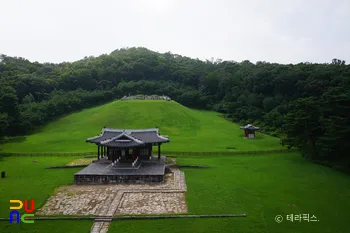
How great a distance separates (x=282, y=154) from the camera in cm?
3259

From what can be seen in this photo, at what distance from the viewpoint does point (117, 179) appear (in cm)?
2175

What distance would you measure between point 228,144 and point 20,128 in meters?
32.5

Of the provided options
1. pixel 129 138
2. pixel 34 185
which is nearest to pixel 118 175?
pixel 129 138

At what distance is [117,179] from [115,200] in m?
4.37

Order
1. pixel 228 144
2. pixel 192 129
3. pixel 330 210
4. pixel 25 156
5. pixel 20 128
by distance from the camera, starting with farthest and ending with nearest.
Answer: pixel 192 129
pixel 20 128
pixel 228 144
pixel 25 156
pixel 330 210

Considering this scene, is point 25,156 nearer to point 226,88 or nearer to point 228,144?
point 228,144

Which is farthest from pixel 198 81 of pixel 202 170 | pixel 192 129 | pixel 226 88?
pixel 202 170

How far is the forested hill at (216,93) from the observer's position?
29047 mm

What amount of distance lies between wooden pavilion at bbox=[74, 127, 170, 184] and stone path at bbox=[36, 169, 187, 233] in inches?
33.0

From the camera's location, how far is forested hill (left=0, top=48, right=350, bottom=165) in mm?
29047

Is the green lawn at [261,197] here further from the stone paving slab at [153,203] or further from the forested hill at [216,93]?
the forested hill at [216,93]

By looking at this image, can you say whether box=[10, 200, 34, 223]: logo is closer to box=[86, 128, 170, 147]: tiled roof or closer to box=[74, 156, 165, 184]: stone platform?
box=[74, 156, 165, 184]: stone platform

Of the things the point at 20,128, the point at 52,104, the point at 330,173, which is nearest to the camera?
the point at 330,173

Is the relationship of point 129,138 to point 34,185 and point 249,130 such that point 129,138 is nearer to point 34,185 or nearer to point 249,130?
point 34,185
